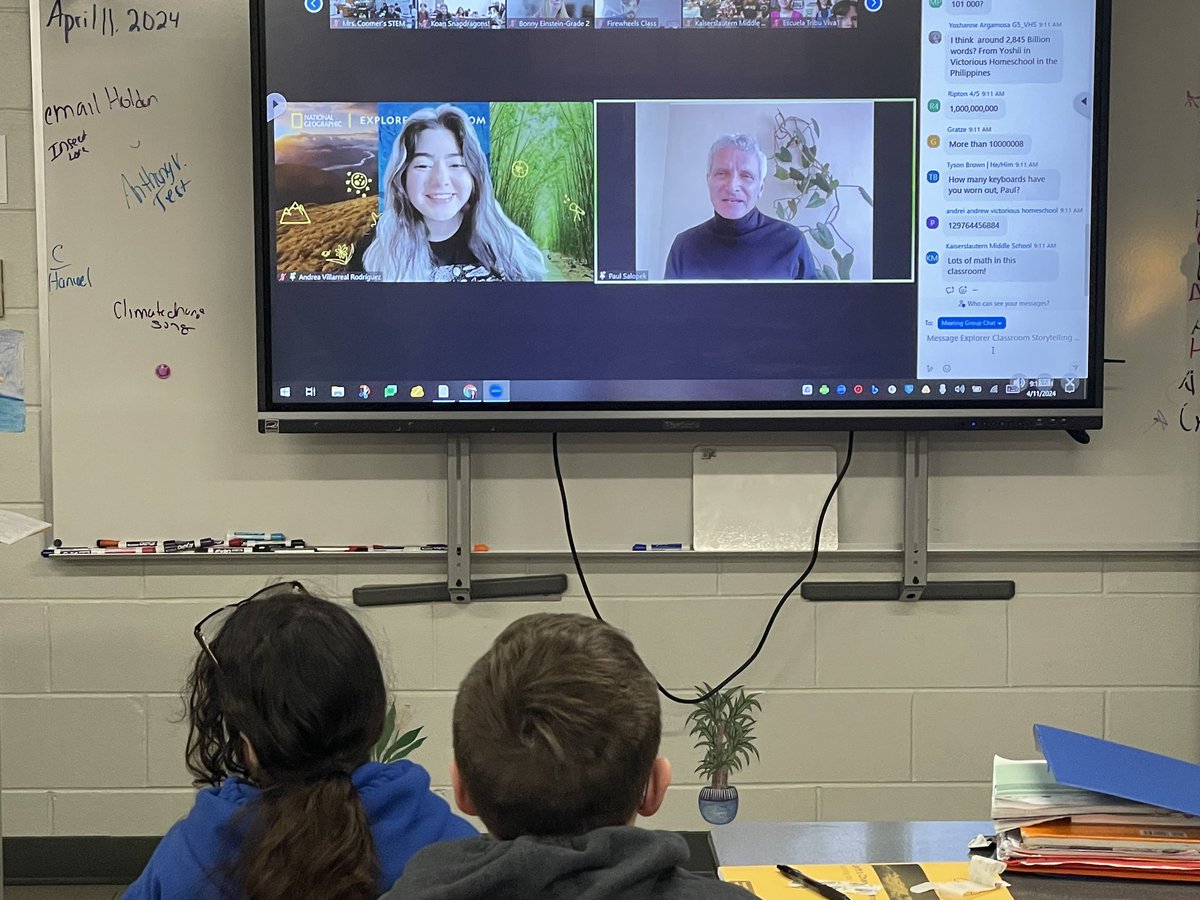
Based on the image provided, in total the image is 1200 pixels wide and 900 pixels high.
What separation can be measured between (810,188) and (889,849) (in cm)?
170

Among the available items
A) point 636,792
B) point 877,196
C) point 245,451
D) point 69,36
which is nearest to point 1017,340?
point 877,196

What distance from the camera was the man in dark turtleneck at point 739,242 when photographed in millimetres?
2797

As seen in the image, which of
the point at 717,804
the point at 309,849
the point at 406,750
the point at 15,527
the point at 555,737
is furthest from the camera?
the point at 406,750

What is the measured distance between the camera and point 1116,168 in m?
2.94

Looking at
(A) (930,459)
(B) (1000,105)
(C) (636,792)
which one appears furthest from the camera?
(A) (930,459)

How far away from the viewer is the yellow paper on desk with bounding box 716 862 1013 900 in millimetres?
1322

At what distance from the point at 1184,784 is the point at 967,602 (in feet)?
5.31

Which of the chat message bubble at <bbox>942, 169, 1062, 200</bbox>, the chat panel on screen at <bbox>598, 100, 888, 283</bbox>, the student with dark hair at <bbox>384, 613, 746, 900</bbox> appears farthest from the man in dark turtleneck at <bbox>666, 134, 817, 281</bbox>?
the student with dark hair at <bbox>384, 613, 746, 900</bbox>

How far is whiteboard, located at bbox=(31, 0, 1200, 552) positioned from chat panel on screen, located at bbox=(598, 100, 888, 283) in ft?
1.37

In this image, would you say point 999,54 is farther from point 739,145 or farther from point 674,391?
point 674,391

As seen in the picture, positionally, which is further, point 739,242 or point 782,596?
point 782,596

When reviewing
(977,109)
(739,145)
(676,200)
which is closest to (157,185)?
(676,200)

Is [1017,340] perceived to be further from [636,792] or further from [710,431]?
[636,792]

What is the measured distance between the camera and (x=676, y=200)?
2791 millimetres
